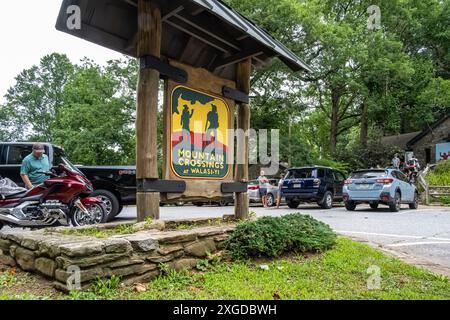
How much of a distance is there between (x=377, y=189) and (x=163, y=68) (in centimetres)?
993

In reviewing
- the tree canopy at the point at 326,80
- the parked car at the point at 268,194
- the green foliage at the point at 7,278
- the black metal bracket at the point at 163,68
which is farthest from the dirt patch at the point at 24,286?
the tree canopy at the point at 326,80

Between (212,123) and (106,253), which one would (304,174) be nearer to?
(212,123)

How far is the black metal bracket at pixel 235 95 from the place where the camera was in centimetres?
561

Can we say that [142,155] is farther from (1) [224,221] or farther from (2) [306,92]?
(2) [306,92]

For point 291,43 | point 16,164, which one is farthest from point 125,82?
point 16,164

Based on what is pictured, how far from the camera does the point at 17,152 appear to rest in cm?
830

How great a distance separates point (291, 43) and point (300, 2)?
2300mm

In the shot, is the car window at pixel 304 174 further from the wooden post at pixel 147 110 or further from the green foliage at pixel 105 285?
the green foliage at pixel 105 285

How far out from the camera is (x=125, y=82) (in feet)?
80.2

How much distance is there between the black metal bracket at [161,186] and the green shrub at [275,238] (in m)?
0.93

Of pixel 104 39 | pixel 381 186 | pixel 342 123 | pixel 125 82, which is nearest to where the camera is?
pixel 104 39

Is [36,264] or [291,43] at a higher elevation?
[291,43]
